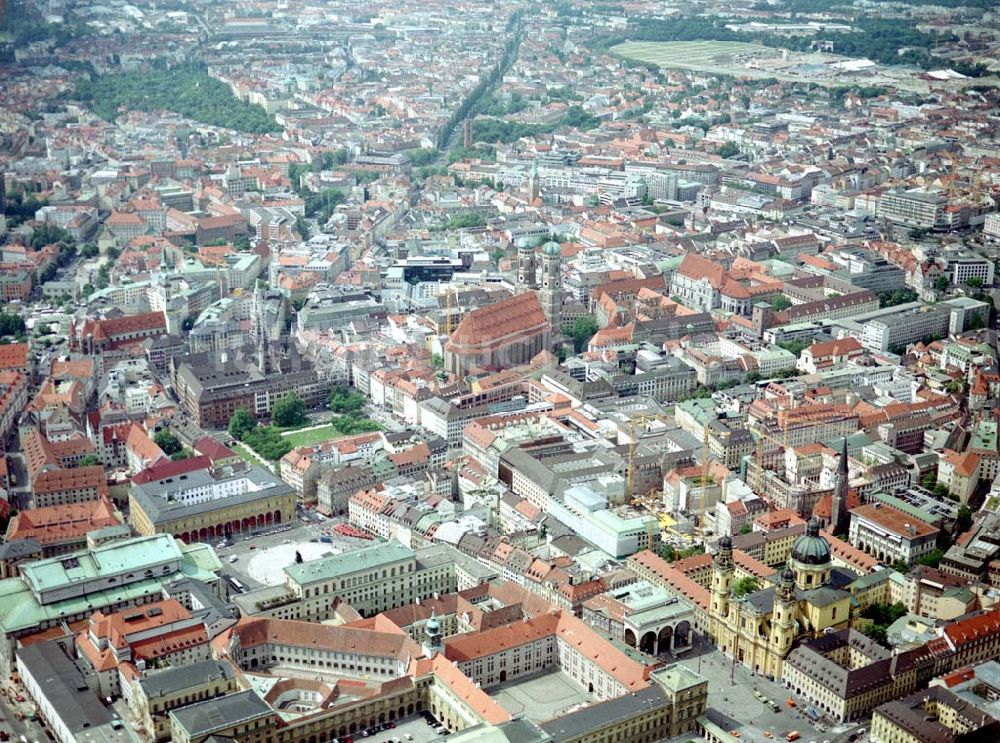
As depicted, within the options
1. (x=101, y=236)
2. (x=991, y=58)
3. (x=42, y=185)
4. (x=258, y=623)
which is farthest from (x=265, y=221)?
(x=991, y=58)

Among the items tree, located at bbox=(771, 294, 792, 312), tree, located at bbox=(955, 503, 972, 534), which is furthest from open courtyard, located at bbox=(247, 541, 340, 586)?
tree, located at bbox=(771, 294, 792, 312)

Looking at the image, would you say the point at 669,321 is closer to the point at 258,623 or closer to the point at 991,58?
the point at 258,623

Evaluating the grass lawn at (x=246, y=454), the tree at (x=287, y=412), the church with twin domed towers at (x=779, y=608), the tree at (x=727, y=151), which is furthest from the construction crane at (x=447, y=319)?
the tree at (x=727, y=151)

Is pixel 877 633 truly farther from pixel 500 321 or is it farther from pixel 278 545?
pixel 500 321

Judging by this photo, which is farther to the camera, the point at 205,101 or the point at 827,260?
the point at 205,101

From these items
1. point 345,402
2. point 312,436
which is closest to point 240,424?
point 312,436

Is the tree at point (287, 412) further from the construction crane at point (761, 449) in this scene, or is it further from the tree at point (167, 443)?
the construction crane at point (761, 449)
